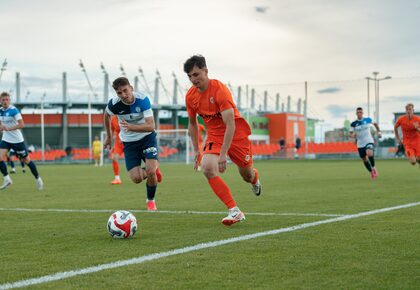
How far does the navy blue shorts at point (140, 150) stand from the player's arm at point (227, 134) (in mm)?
2652

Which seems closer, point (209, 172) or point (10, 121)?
point (209, 172)

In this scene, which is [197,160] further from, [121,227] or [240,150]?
[121,227]

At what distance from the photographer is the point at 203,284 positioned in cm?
420

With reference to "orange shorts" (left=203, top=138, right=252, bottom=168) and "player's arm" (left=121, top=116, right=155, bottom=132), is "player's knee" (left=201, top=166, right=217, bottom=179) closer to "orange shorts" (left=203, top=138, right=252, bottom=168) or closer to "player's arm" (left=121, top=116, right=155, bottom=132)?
"orange shorts" (left=203, top=138, right=252, bottom=168)

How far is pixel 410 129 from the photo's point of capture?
16625 millimetres

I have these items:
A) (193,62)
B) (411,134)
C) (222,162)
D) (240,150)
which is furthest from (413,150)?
(193,62)

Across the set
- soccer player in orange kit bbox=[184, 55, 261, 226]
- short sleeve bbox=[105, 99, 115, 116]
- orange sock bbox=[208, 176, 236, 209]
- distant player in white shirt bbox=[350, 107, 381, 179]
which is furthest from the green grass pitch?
distant player in white shirt bbox=[350, 107, 381, 179]

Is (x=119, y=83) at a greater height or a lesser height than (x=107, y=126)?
greater

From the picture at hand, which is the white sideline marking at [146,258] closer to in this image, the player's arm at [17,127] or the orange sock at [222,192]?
the orange sock at [222,192]

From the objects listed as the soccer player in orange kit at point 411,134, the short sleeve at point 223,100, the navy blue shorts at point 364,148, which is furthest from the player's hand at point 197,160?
the navy blue shorts at point 364,148

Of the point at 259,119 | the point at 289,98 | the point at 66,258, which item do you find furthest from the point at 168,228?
the point at 259,119

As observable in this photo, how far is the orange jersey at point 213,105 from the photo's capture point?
24.4 ft

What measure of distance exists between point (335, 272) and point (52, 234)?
3.50 m

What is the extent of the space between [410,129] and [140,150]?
9216 mm
